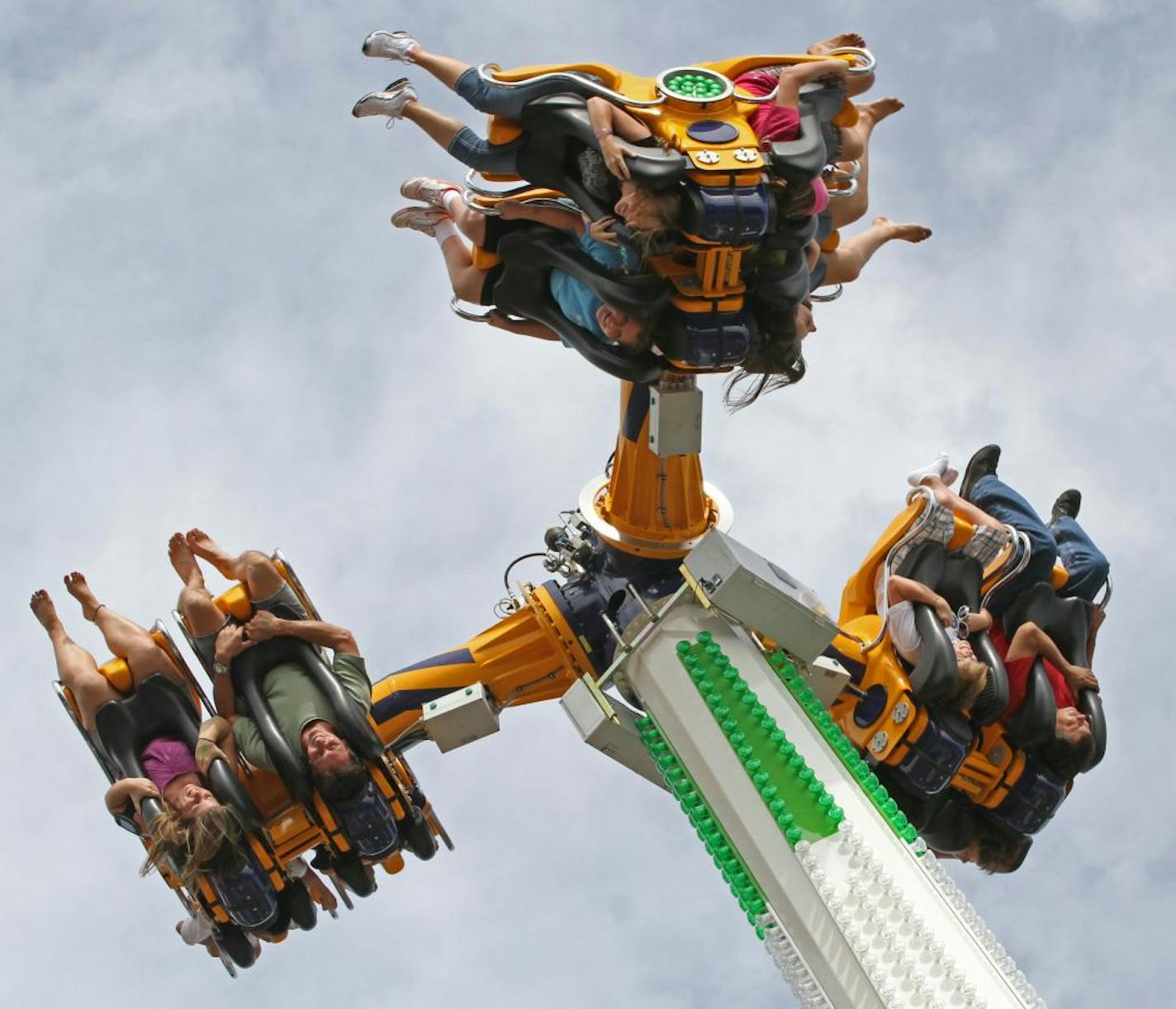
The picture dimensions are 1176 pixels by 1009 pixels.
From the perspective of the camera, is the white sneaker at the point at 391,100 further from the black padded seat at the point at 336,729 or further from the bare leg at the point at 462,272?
the black padded seat at the point at 336,729

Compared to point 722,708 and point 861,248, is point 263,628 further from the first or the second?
point 861,248

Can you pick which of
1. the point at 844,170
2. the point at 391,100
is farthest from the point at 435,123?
the point at 844,170

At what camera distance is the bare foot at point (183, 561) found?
2641 centimetres

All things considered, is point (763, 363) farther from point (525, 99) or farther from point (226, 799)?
point (226, 799)

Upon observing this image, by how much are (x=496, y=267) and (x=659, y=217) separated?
7.65ft

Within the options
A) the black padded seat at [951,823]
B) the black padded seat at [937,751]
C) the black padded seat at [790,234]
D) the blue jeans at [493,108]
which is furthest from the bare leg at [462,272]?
the black padded seat at [951,823]

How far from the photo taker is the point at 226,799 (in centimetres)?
2547

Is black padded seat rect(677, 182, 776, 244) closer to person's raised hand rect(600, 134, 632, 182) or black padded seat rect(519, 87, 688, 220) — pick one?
black padded seat rect(519, 87, 688, 220)

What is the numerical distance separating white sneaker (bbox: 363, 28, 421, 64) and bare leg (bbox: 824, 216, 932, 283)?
4.16 metres

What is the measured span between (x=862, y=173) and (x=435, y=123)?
373cm

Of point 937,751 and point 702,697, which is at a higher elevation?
point 702,697

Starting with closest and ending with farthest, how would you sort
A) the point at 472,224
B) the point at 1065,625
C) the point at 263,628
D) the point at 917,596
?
1. the point at 472,224
2. the point at 263,628
3. the point at 917,596
4. the point at 1065,625

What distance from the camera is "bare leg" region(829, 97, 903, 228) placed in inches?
1023

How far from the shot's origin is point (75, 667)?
26281 mm
